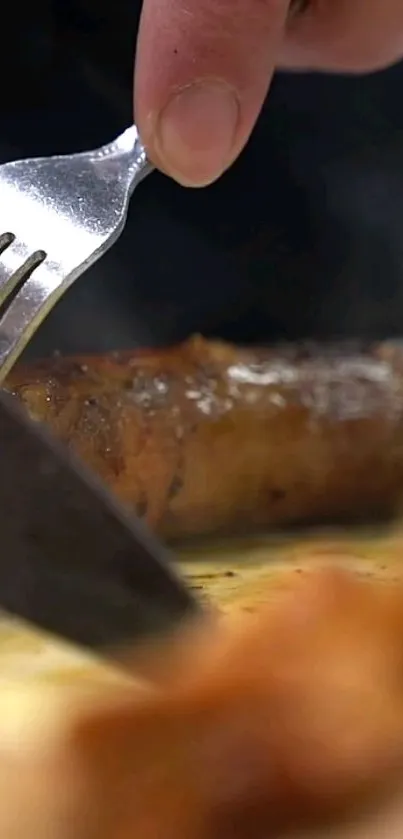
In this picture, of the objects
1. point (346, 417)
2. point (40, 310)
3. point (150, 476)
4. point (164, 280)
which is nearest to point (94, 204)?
point (40, 310)

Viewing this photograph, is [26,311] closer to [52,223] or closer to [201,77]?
[52,223]

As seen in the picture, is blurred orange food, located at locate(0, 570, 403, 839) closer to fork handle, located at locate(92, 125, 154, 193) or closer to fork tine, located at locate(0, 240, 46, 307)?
fork tine, located at locate(0, 240, 46, 307)

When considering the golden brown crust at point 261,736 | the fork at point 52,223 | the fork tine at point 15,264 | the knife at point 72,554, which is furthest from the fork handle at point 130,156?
the golden brown crust at point 261,736

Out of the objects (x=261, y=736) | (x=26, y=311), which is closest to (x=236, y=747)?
(x=261, y=736)

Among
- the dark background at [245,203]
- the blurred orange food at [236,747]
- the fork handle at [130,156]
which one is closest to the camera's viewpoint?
the blurred orange food at [236,747]

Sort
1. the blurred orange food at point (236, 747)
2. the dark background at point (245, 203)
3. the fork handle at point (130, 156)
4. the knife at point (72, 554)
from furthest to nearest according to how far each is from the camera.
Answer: the dark background at point (245, 203), the fork handle at point (130, 156), the knife at point (72, 554), the blurred orange food at point (236, 747)

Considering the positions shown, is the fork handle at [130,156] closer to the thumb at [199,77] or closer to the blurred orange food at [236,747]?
the thumb at [199,77]

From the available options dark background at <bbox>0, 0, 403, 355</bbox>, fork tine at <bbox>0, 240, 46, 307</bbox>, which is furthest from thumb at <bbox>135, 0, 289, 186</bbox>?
dark background at <bbox>0, 0, 403, 355</bbox>
